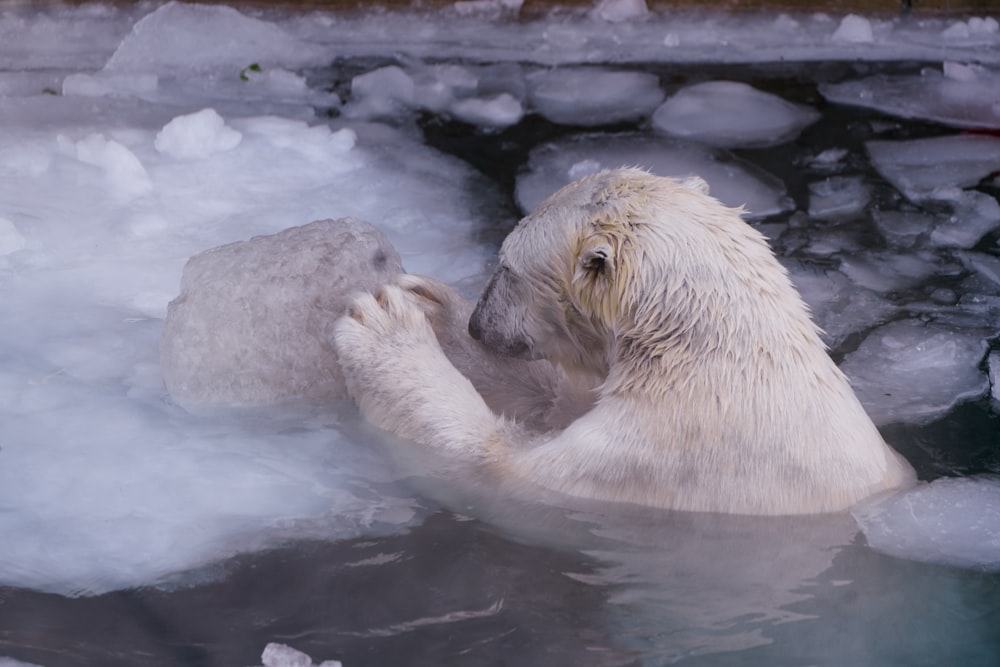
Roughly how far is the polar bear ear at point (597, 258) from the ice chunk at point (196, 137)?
281cm

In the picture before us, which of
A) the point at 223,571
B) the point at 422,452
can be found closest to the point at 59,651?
the point at 223,571

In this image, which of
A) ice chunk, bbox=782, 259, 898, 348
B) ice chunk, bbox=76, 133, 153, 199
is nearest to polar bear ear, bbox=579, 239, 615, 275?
ice chunk, bbox=782, 259, 898, 348

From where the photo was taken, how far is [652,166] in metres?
5.36

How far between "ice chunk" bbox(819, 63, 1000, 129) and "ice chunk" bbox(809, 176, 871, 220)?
1.00m

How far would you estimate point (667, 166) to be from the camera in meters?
5.44

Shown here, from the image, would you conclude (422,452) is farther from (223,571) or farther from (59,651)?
(59,651)

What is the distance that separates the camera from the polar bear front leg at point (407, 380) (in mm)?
3195

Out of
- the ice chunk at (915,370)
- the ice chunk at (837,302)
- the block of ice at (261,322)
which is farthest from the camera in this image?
the ice chunk at (837,302)

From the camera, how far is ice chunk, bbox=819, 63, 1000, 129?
20.1ft

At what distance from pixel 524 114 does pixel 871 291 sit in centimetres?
229

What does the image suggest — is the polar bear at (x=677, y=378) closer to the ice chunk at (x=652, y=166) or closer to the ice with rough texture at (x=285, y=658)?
the ice with rough texture at (x=285, y=658)

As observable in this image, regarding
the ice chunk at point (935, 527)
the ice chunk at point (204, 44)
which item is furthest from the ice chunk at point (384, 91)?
the ice chunk at point (935, 527)

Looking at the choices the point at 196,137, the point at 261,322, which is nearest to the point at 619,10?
the point at 196,137

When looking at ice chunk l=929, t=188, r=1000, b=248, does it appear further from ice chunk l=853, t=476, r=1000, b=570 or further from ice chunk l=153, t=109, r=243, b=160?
ice chunk l=153, t=109, r=243, b=160
